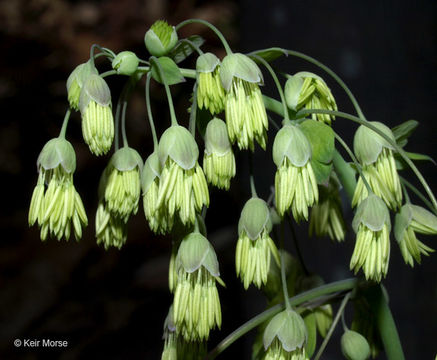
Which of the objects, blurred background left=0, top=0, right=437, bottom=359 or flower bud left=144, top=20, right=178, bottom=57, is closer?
flower bud left=144, top=20, right=178, bottom=57

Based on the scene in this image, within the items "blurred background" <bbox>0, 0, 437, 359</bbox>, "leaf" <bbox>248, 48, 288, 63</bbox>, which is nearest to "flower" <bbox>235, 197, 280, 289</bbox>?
"leaf" <bbox>248, 48, 288, 63</bbox>

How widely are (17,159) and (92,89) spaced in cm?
98

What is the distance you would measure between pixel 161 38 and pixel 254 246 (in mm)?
191

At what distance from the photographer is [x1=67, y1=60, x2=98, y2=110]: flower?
453 millimetres

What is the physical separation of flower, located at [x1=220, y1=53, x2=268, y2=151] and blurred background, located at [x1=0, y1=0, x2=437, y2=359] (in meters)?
0.80

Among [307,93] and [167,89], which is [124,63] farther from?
[307,93]

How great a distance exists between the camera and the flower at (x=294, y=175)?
412mm

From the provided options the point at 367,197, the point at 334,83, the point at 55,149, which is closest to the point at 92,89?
the point at 55,149

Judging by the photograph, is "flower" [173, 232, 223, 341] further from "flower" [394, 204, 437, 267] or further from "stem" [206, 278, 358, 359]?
"flower" [394, 204, 437, 267]

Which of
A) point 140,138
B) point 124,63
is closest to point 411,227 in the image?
point 124,63

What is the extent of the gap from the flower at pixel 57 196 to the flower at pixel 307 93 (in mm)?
190

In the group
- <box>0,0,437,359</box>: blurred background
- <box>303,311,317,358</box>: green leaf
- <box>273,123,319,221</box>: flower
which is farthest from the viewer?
<box>0,0,437,359</box>: blurred background

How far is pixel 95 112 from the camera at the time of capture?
1.42ft

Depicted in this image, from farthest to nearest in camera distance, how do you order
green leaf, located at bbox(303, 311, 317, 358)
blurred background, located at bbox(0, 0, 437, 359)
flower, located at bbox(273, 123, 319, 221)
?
blurred background, located at bbox(0, 0, 437, 359) < green leaf, located at bbox(303, 311, 317, 358) < flower, located at bbox(273, 123, 319, 221)
